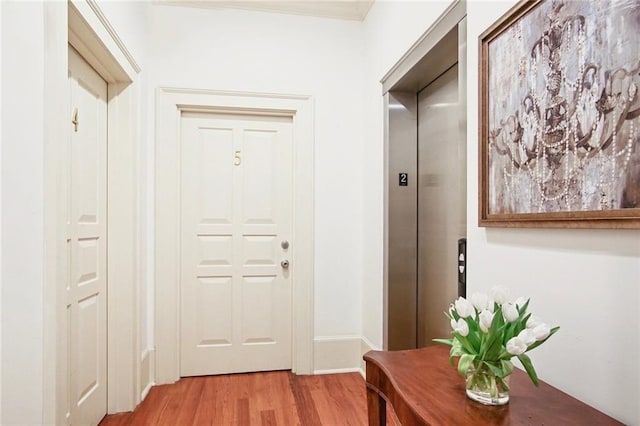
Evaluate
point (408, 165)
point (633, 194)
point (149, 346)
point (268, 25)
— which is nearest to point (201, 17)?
point (268, 25)

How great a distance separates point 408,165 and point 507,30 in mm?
1156

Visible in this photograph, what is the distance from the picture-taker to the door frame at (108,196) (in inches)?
51.5

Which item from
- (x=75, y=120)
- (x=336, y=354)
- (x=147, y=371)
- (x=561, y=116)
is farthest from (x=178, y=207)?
(x=561, y=116)

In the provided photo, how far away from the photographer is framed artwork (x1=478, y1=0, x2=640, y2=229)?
0.86m

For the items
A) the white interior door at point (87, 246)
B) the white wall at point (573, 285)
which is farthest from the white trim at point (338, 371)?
the white wall at point (573, 285)

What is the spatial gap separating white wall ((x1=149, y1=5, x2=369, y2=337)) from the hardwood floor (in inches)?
16.4

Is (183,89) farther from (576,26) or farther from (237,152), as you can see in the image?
(576,26)

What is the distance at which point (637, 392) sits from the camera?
0.85 meters

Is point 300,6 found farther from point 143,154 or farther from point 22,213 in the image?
point 22,213

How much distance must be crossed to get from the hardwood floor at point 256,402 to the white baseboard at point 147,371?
0.04m

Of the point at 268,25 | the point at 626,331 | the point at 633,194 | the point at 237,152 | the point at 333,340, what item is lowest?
the point at 333,340

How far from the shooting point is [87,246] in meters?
1.96

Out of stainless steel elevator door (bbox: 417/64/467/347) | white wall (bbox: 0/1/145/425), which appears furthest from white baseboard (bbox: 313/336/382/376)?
white wall (bbox: 0/1/145/425)

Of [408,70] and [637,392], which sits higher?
[408,70]
